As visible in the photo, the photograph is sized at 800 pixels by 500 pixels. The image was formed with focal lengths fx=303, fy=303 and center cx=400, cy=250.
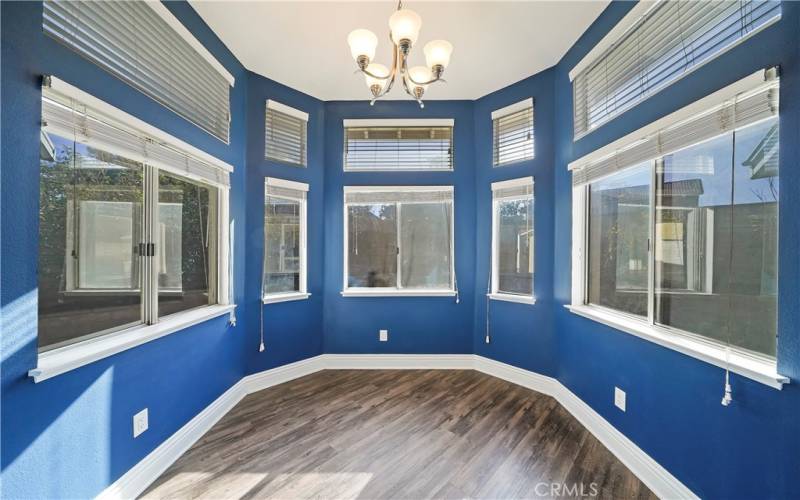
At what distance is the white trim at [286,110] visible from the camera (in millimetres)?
2923

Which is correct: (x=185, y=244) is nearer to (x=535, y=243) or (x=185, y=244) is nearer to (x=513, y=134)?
(x=535, y=243)

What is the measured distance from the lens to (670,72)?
170cm

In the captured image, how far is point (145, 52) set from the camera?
1740 mm

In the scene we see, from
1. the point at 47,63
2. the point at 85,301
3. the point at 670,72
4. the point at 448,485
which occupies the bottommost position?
the point at 448,485

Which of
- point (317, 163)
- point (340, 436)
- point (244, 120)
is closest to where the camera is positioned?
point (340, 436)

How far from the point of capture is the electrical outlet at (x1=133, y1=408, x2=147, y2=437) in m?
1.66

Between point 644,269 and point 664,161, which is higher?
point 664,161

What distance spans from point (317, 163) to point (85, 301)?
2.19 meters

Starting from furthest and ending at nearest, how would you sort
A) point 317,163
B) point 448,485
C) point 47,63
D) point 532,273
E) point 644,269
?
point 317,163 < point 532,273 < point 644,269 < point 448,485 < point 47,63

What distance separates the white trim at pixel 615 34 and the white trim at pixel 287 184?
2606mm

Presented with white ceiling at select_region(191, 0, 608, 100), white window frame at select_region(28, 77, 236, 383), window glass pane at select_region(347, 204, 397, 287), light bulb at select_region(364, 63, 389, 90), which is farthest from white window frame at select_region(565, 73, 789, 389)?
white window frame at select_region(28, 77, 236, 383)

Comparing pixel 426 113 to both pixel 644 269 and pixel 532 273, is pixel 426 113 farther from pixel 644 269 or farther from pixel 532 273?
pixel 644 269

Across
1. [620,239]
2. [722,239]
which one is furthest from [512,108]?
[722,239]

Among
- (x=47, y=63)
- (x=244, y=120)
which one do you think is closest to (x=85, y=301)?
(x=47, y=63)
